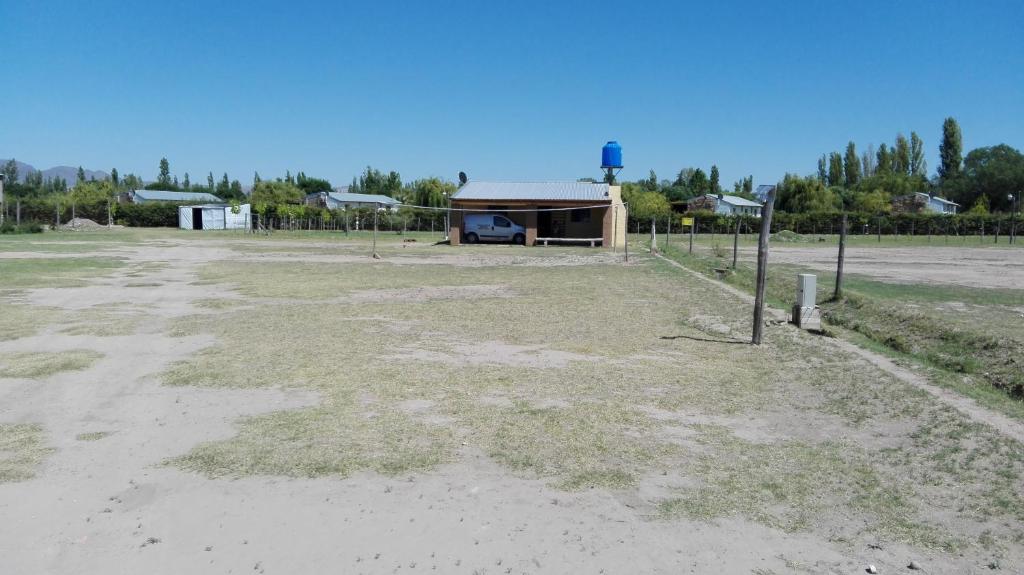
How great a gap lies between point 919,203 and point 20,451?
9125 centimetres

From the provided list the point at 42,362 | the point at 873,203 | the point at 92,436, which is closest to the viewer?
the point at 92,436

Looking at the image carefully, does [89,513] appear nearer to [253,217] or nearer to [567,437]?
[567,437]

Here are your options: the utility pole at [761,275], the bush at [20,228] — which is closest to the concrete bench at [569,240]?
the utility pole at [761,275]

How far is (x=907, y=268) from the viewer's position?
2436 cm

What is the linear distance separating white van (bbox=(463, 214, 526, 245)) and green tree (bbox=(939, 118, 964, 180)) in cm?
7963

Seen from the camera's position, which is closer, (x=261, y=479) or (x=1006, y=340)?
(x=261, y=479)

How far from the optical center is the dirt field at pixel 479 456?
3885 millimetres

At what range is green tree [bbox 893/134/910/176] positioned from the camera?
105 m

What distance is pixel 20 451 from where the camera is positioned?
17.2 ft

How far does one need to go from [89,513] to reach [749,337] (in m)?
8.68

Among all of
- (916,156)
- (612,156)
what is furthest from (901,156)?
(612,156)

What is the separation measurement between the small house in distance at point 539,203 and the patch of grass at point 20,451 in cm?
3357

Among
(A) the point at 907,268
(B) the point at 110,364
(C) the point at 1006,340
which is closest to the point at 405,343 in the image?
(B) the point at 110,364

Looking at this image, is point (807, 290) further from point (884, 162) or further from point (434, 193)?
point (884, 162)
